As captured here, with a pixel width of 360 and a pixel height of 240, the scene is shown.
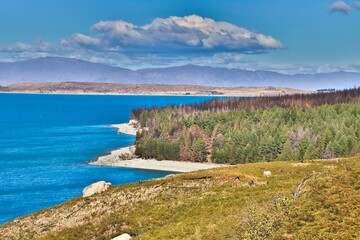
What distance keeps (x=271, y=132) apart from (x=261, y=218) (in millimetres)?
159077

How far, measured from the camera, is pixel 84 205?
64250 millimetres

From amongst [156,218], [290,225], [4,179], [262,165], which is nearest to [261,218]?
→ [290,225]

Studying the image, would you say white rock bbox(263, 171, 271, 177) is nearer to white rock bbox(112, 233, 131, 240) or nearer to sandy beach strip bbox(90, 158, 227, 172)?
white rock bbox(112, 233, 131, 240)

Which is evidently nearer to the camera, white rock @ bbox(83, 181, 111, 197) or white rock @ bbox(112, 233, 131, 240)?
white rock @ bbox(112, 233, 131, 240)

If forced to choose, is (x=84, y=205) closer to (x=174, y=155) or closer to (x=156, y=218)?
(x=156, y=218)

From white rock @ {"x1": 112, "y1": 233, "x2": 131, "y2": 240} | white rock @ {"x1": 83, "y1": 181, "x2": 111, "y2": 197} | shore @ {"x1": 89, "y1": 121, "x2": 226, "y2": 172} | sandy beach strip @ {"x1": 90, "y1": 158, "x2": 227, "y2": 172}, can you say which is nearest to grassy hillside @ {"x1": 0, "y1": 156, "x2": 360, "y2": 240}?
white rock @ {"x1": 112, "y1": 233, "x2": 131, "y2": 240}

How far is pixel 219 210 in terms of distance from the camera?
45906 millimetres

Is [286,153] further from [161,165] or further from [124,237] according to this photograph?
[124,237]

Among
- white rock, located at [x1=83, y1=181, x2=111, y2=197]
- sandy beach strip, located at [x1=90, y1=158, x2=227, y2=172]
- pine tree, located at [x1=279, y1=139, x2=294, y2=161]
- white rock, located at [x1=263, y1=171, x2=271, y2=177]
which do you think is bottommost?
sandy beach strip, located at [x1=90, y1=158, x2=227, y2=172]

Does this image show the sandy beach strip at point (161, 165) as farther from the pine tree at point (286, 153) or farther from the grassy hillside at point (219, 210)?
the grassy hillside at point (219, 210)

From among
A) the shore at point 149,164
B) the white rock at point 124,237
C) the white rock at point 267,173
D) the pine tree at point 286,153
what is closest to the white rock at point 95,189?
the white rock at point 267,173

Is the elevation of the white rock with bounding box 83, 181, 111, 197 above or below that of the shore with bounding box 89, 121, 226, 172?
above

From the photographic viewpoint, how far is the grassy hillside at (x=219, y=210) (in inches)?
1033

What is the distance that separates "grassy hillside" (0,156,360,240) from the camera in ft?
86.1
